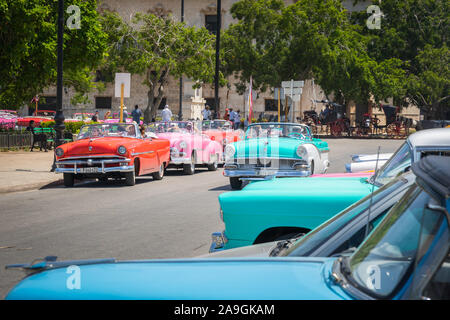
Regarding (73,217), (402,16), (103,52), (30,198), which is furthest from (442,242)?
(402,16)

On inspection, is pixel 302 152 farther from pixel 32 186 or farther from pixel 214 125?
pixel 214 125

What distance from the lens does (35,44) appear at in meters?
24.3

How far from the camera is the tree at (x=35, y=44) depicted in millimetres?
22484

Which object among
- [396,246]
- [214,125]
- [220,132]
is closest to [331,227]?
[396,246]

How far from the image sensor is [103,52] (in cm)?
2689

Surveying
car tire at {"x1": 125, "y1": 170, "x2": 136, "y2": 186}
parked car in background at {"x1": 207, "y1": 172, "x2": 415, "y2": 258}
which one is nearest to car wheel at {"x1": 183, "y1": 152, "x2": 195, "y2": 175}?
car tire at {"x1": 125, "y1": 170, "x2": 136, "y2": 186}

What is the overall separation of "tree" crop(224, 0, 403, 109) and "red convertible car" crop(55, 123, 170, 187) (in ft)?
95.3

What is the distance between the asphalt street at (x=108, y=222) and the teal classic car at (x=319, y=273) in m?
3.74

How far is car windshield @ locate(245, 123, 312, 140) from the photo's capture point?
1519 centimetres

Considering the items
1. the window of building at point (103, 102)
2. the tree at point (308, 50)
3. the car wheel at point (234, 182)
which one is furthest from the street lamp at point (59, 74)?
the window of building at point (103, 102)

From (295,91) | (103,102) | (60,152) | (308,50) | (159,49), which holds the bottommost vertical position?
(60,152)

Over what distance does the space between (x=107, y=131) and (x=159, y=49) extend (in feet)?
80.2

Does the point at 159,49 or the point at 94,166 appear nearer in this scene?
the point at 94,166

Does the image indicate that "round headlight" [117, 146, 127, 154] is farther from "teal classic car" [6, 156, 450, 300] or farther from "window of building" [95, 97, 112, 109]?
"window of building" [95, 97, 112, 109]
